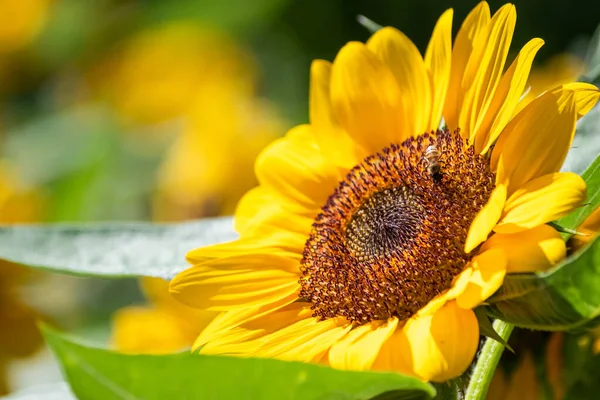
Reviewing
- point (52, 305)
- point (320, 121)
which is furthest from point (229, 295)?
point (52, 305)

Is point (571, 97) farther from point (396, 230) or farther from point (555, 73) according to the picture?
point (555, 73)

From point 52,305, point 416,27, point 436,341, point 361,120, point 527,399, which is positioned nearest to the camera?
point 436,341

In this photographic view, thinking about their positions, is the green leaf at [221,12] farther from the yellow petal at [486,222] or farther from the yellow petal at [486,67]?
the yellow petal at [486,222]

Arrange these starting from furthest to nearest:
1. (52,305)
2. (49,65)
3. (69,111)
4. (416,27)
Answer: (49,65), (69,111), (416,27), (52,305)

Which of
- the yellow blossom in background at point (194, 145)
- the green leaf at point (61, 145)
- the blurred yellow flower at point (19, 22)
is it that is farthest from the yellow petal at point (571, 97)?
the blurred yellow flower at point (19, 22)

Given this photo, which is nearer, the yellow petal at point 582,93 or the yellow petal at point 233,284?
the yellow petal at point 582,93

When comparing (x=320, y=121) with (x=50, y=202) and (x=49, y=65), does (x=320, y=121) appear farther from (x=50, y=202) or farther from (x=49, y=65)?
(x=49, y=65)

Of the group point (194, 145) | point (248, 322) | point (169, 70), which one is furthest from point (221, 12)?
point (248, 322)
